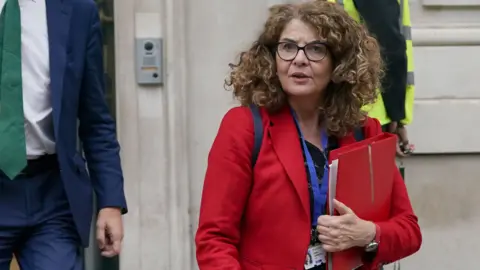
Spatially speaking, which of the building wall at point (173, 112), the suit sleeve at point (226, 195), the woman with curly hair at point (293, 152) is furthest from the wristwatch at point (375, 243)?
the building wall at point (173, 112)

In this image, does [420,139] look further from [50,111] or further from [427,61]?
[50,111]

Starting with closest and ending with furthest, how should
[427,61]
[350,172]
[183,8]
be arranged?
[350,172] → [183,8] → [427,61]

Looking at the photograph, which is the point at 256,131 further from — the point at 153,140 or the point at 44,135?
the point at 153,140

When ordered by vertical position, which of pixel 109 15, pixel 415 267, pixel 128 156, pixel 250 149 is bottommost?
pixel 415 267

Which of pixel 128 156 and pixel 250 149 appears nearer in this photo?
pixel 250 149

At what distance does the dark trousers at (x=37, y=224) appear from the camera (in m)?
3.01

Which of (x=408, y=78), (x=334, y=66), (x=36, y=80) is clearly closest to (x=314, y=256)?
(x=334, y=66)

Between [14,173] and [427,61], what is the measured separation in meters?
3.53

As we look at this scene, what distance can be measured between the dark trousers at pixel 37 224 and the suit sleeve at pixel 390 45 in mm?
1791

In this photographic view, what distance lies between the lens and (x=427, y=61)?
231 inches

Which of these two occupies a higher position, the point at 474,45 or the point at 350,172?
the point at 474,45

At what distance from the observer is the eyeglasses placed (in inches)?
119

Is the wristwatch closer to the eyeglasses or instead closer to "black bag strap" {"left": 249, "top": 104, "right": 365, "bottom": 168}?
"black bag strap" {"left": 249, "top": 104, "right": 365, "bottom": 168}

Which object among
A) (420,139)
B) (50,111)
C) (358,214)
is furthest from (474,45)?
(50,111)
